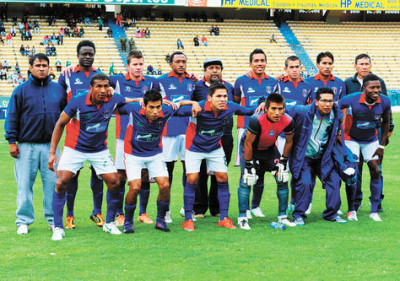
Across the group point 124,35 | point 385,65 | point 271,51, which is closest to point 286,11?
point 271,51

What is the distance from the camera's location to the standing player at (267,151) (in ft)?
22.7

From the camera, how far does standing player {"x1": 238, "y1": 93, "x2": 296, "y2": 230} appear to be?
6906mm

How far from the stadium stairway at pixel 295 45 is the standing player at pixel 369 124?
106 ft

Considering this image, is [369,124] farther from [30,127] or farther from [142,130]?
[30,127]

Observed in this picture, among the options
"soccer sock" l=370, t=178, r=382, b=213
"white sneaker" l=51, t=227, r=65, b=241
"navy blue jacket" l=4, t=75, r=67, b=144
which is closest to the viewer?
"white sneaker" l=51, t=227, r=65, b=241

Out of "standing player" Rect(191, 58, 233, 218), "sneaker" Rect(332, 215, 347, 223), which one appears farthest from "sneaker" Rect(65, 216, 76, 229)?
"sneaker" Rect(332, 215, 347, 223)

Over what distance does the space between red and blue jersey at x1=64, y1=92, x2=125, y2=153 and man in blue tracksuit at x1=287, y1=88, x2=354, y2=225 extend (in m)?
2.48

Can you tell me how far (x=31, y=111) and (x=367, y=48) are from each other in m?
40.6

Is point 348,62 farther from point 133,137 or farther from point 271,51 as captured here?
point 133,137

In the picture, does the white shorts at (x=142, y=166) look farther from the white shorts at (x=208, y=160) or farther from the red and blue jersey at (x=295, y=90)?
the red and blue jersey at (x=295, y=90)

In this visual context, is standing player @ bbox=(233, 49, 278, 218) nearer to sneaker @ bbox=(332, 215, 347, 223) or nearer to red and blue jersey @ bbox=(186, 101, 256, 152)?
red and blue jersey @ bbox=(186, 101, 256, 152)

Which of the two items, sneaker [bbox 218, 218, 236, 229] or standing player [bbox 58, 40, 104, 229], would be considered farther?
standing player [bbox 58, 40, 104, 229]

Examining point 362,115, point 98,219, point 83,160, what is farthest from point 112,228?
point 362,115

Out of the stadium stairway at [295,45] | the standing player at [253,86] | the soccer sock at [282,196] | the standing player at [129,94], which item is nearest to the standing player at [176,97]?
the standing player at [129,94]
